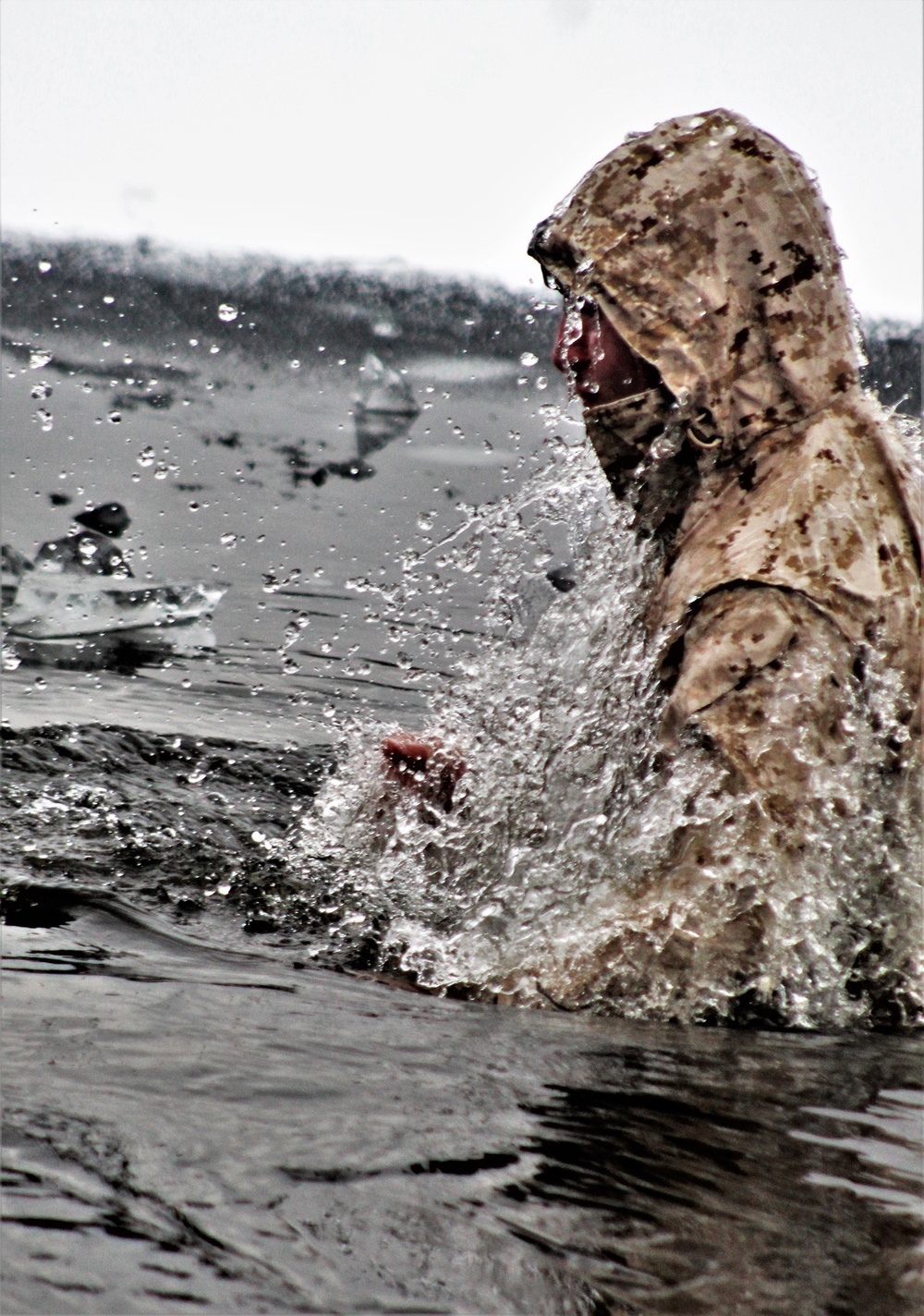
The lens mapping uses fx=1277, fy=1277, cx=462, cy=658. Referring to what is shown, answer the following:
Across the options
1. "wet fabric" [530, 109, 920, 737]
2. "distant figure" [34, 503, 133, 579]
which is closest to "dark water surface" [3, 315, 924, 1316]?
"wet fabric" [530, 109, 920, 737]

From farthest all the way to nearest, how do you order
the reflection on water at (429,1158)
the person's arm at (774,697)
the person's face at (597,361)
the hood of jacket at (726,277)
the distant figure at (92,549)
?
the distant figure at (92,549)
the person's face at (597,361)
the hood of jacket at (726,277)
the person's arm at (774,697)
the reflection on water at (429,1158)

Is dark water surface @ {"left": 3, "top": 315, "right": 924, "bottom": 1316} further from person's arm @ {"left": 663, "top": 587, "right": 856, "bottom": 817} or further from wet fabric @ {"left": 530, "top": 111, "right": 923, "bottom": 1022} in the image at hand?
person's arm @ {"left": 663, "top": 587, "right": 856, "bottom": 817}

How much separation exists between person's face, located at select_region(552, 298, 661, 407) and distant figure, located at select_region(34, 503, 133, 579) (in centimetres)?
738

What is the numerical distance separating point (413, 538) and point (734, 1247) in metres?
18.8

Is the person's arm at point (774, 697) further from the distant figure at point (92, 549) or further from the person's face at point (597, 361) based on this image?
the distant figure at point (92, 549)

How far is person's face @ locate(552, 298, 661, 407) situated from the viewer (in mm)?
3484

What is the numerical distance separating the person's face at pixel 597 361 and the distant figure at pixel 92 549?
7384 millimetres

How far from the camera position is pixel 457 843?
4.23 metres

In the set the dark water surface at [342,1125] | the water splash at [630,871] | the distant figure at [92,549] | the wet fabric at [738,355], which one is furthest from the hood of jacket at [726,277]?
the distant figure at [92,549]

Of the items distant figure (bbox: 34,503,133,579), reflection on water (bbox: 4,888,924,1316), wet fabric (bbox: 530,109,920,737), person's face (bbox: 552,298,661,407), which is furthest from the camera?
distant figure (bbox: 34,503,133,579)

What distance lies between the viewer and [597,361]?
354 centimetres

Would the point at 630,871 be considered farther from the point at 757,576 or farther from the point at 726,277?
the point at 726,277

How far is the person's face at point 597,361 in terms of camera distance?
11.4ft

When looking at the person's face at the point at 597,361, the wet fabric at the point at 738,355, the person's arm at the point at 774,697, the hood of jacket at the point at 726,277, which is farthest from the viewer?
the person's face at the point at 597,361
